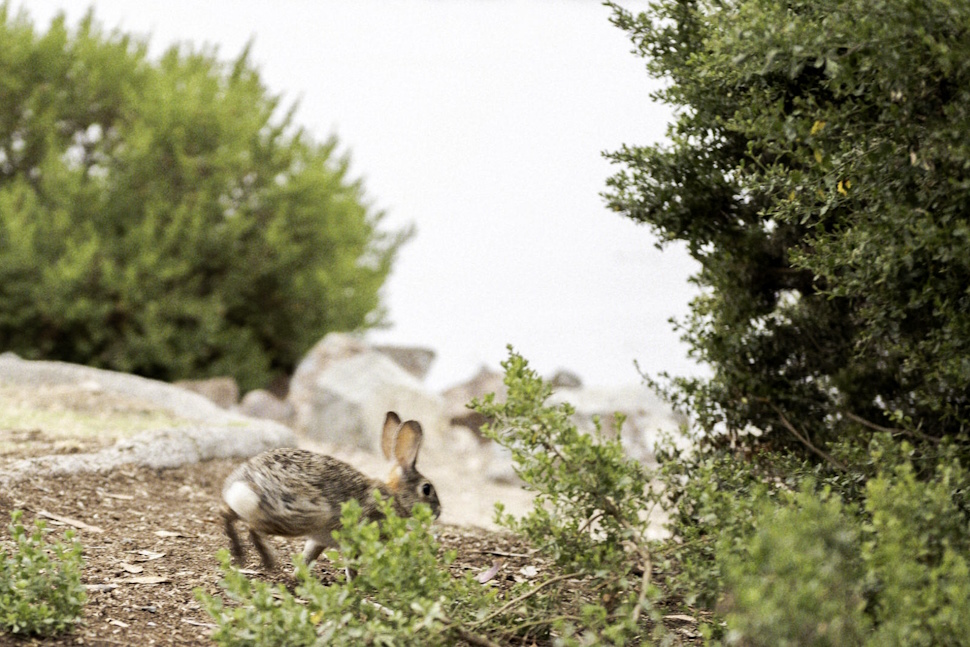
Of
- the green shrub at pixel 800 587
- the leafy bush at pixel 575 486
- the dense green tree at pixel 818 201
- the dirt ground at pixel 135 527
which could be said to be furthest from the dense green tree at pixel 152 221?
the green shrub at pixel 800 587

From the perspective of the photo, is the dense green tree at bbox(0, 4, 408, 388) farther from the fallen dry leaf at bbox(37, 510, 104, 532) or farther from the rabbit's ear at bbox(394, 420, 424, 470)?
the rabbit's ear at bbox(394, 420, 424, 470)

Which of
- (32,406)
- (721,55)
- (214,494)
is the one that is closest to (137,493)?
(214,494)

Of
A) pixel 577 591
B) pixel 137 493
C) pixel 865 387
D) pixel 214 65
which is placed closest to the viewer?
pixel 577 591

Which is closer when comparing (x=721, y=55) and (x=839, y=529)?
(x=839, y=529)

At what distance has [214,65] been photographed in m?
16.8

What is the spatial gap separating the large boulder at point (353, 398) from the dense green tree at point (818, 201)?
715 centimetres

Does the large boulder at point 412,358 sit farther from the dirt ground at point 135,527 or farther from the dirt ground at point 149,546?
the dirt ground at point 149,546

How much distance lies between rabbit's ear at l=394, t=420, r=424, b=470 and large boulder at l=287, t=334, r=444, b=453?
6966mm

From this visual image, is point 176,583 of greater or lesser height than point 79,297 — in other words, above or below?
→ below

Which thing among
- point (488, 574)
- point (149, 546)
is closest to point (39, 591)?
point (149, 546)

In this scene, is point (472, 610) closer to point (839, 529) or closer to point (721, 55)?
point (839, 529)

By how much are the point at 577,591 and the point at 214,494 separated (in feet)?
10.8

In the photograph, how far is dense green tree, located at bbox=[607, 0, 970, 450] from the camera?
3395mm

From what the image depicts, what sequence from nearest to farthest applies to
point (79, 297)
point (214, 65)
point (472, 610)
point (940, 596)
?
point (940, 596) → point (472, 610) → point (79, 297) → point (214, 65)
